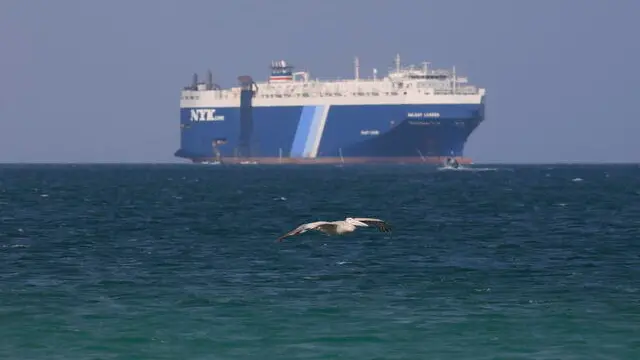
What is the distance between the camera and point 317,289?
35.2m

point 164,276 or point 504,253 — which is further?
point 504,253

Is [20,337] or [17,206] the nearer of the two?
[20,337]

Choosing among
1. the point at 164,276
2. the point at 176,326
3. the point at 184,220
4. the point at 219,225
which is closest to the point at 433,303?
the point at 176,326

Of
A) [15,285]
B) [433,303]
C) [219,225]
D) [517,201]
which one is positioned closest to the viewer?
[433,303]

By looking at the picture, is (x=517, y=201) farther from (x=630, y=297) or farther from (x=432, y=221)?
(x=630, y=297)

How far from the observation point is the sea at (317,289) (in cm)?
2700

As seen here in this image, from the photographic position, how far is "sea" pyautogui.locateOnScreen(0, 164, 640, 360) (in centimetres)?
2700

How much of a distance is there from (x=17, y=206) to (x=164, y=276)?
47.9 meters

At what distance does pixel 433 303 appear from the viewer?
32188 millimetres

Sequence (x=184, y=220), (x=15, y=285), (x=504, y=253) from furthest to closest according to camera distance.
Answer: (x=184, y=220) < (x=504, y=253) < (x=15, y=285)

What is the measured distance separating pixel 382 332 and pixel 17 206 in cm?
5937

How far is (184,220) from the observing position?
2667 inches

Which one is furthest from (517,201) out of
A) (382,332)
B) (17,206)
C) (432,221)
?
(382,332)

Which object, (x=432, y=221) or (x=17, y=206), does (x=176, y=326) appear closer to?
(x=432, y=221)
